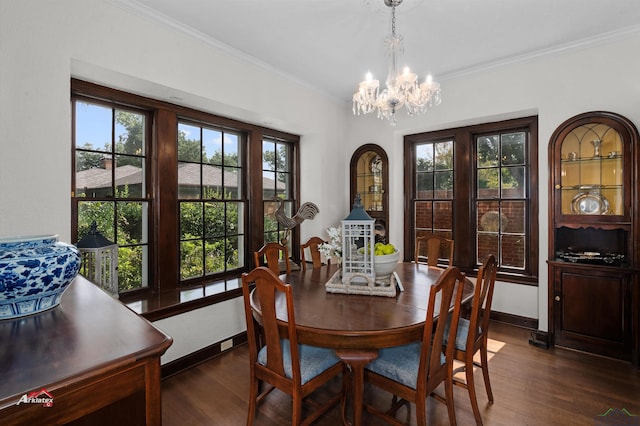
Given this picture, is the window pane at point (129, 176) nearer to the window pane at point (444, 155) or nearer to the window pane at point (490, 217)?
the window pane at point (444, 155)

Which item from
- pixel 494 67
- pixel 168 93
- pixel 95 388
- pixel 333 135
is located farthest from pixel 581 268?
pixel 168 93

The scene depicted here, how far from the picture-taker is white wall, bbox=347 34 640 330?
9.39 ft

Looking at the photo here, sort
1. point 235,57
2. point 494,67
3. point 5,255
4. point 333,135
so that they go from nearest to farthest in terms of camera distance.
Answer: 1. point 5,255
2. point 235,57
3. point 494,67
4. point 333,135

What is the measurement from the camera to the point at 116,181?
8.96 feet

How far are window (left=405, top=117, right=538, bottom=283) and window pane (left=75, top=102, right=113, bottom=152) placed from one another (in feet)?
11.2

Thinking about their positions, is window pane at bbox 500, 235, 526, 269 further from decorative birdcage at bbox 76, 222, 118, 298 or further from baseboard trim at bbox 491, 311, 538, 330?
decorative birdcage at bbox 76, 222, 118, 298

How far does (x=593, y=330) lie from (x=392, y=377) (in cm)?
228

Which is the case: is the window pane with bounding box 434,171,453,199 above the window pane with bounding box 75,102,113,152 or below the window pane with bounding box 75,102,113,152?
below

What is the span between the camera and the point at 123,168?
9.14ft

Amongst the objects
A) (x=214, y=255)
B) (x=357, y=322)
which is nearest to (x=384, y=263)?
(x=357, y=322)

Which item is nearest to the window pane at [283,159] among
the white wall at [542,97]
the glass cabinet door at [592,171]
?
the white wall at [542,97]

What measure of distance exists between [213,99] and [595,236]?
12.6 ft

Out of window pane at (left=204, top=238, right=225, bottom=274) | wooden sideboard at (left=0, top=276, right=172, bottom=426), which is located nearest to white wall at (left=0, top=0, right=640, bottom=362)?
window pane at (left=204, top=238, right=225, bottom=274)

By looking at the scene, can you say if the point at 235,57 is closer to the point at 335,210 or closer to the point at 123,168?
the point at 123,168
